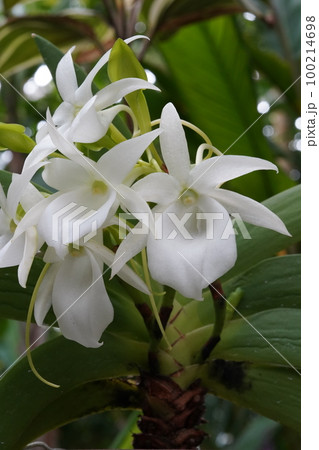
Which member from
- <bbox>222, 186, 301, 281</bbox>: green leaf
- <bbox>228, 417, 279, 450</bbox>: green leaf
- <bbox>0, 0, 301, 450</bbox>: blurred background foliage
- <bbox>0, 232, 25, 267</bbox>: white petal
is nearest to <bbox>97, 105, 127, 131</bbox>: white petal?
<bbox>0, 232, 25, 267</bbox>: white petal

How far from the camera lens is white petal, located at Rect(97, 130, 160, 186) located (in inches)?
16.3

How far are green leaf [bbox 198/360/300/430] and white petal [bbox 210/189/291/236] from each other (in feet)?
0.62

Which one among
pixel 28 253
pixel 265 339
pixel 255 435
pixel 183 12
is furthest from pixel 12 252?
pixel 255 435

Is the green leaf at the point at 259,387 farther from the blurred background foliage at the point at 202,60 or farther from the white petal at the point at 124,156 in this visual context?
the blurred background foliage at the point at 202,60

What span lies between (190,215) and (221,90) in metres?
0.78

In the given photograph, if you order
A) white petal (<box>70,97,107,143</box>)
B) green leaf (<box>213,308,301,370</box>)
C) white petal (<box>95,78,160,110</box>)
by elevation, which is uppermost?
white petal (<box>95,78,160,110</box>)

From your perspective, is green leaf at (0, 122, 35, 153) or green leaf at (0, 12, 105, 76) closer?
green leaf at (0, 122, 35, 153)

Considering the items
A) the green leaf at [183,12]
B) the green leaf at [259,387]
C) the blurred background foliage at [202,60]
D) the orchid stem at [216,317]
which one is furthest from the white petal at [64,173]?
the green leaf at [183,12]

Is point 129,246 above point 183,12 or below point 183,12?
below

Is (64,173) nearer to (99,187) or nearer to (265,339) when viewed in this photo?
(99,187)

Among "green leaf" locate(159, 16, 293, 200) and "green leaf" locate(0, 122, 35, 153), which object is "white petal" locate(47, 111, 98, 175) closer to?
"green leaf" locate(0, 122, 35, 153)

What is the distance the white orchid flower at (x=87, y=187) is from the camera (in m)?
0.40

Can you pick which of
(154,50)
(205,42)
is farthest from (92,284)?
(154,50)

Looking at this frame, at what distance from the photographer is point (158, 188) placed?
42 cm
